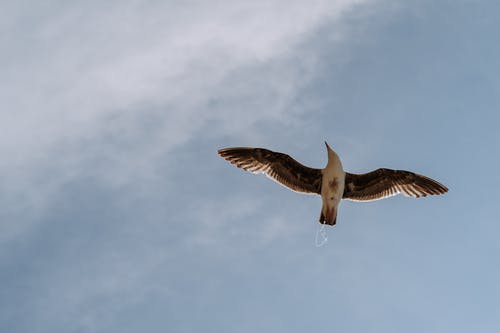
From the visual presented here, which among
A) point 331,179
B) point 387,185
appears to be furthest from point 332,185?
point 387,185

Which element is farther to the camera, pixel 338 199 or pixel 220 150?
pixel 220 150

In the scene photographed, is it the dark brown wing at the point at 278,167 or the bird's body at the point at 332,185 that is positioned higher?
the dark brown wing at the point at 278,167

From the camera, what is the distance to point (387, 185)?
71.9ft

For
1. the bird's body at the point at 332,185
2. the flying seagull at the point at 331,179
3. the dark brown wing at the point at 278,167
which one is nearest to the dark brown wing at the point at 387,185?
the flying seagull at the point at 331,179

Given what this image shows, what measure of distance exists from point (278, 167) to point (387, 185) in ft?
12.9

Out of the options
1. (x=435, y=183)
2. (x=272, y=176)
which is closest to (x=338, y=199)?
(x=272, y=176)

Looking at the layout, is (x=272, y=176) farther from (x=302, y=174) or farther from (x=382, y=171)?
(x=382, y=171)

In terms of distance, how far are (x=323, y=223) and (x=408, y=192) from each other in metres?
4.02

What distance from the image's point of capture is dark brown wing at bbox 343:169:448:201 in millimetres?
21469

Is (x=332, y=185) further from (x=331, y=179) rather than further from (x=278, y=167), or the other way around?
(x=278, y=167)

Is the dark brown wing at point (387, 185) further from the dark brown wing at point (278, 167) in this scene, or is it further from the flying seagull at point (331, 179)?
the dark brown wing at point (278, 167)

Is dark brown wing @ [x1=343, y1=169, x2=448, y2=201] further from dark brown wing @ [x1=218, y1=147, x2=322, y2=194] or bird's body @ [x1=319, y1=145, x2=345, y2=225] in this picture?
dark brown wing @ [x1=218, y1=147, x2=322, y2=194]

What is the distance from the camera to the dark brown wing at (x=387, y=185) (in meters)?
21.5

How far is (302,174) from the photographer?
2141 centimetres
